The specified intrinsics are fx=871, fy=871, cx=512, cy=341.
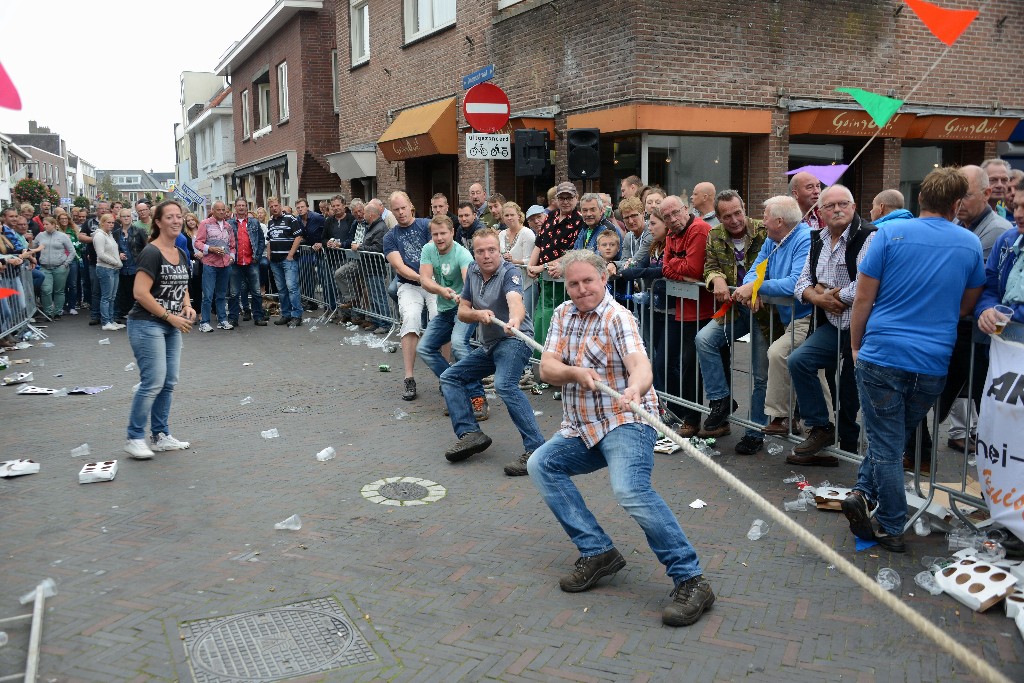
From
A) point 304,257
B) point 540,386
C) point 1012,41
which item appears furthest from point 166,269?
point 1012,41

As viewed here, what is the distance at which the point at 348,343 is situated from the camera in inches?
497

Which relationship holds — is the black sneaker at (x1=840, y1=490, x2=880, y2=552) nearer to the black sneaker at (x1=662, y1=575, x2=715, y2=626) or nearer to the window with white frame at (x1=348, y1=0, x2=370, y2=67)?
the black sneaker at (x1=662, y1=575, x2=715, y2=626)

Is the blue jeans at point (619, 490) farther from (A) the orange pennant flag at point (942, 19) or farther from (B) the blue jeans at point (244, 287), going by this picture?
(B) the blue jeans at point (244, 287)

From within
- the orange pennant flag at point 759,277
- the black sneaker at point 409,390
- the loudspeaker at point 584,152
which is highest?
the loudspeaker at point 584,152

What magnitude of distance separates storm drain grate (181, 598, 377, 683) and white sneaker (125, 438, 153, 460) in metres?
3.09

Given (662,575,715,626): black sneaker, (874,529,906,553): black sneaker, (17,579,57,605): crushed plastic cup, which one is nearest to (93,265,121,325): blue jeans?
(17,579,57,605): crushed plastic cup

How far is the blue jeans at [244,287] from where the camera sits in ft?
49.0

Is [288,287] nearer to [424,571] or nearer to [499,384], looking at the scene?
[499,384]

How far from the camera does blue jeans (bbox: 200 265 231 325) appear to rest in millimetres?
14562

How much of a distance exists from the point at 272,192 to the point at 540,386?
23518mm

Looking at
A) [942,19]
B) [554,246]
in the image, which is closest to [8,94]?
[554,246]

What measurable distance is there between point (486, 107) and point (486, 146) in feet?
1.79

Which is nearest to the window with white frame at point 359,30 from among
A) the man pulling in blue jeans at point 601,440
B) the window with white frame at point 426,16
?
the window with white frame at point 426,16

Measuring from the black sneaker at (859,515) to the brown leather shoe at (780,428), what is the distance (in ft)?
5.10
